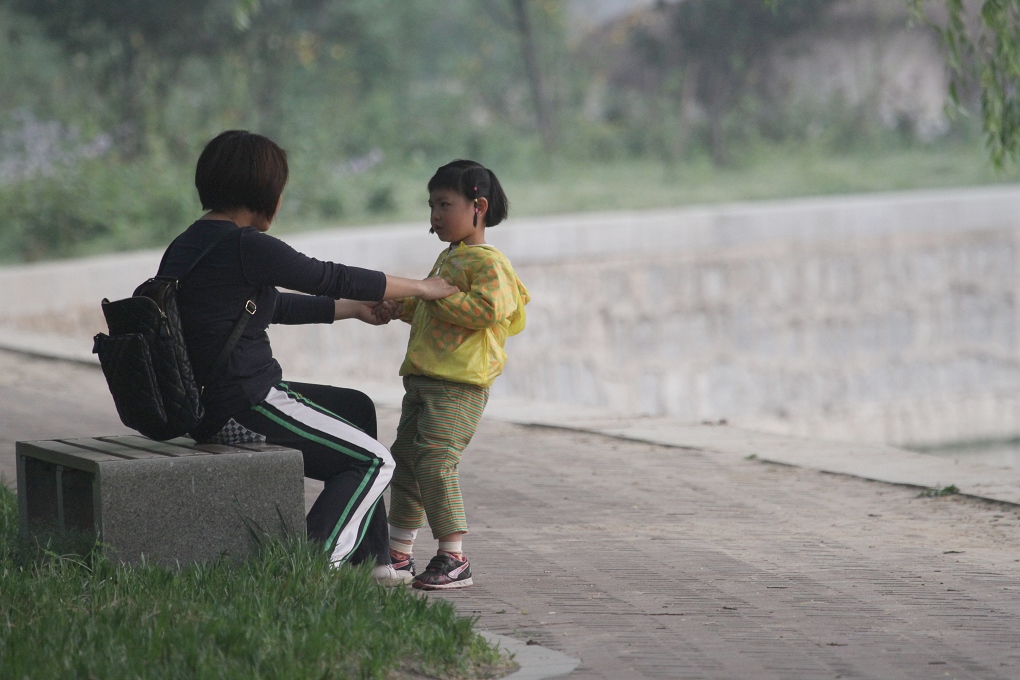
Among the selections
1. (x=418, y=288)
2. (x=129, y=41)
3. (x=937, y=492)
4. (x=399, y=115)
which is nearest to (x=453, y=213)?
(x=418, y=288)

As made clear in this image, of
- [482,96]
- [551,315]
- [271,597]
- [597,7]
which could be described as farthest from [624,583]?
[597,7]

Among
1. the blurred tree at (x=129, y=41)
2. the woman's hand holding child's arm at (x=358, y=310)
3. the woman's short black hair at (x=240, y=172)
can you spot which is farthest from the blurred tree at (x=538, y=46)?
the woman's short black hair at (x=240, y=172)

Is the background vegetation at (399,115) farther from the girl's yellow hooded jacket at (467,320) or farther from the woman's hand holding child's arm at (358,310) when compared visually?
the girl's yellow hooded jacket at (467,320)

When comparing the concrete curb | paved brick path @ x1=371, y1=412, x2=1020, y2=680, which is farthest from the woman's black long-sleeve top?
the concrete curb

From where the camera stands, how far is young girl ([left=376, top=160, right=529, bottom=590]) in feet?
13.6

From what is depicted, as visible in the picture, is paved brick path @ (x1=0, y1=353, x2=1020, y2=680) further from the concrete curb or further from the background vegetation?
the background vegetation

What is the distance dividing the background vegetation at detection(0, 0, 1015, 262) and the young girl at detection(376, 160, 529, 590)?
36.2ft

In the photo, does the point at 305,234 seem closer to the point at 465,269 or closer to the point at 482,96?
the point at 465,269

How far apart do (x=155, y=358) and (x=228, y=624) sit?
2.77 ft

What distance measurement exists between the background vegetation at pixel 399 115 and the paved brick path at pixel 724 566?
927 centimetres

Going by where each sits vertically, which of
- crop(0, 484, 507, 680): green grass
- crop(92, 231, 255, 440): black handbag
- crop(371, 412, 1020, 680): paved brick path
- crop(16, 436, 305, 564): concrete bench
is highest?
crop(92, 231, 255, 440): black handbag

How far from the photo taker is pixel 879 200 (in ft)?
50.4

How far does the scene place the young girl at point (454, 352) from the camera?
13.6 ft

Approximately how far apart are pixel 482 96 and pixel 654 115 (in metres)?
3.37
